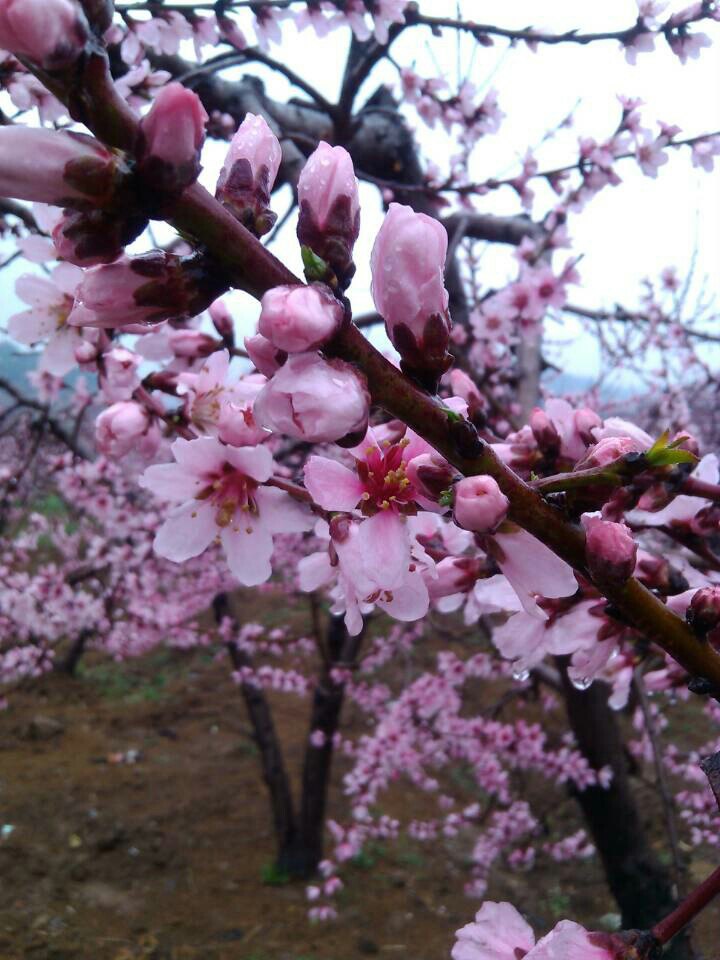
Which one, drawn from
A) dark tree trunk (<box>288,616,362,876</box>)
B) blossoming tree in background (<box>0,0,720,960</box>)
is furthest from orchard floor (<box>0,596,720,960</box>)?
blossoming tree in background (<box>0,0,720,960</box>)

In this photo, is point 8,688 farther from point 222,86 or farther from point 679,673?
point 679,673

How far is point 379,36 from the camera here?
2535 millimetres

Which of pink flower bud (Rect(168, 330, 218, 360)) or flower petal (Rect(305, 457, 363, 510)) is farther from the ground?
pink flower bud (Rect(168, 330, 218, 360))

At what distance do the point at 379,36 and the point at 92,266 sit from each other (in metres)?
2.49

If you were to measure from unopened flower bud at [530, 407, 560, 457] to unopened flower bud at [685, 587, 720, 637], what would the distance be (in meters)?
0.31

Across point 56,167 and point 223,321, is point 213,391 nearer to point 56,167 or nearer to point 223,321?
point 223,321

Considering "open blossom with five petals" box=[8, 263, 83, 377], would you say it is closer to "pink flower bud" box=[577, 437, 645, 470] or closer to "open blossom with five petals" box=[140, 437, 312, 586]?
"open blossom with five petals" box=[140, 437, 312, 586]

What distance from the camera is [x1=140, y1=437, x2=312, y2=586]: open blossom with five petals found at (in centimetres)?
93

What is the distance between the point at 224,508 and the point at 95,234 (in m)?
0.56

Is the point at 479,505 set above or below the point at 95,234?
below

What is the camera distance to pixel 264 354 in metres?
0.58

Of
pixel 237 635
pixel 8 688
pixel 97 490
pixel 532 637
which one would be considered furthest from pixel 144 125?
pixel 8 688

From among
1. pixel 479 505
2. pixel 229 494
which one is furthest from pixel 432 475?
pixel 229 494

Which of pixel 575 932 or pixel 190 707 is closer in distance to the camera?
pixel 575 932
